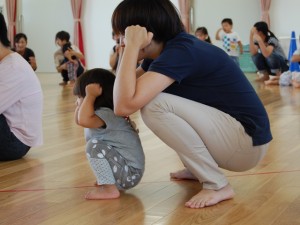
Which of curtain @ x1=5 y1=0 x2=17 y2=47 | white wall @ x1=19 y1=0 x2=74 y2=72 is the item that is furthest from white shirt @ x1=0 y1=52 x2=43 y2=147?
curtain @ x1=5 y1=0 x2=17 y2=47

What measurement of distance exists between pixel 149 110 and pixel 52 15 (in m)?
10.3

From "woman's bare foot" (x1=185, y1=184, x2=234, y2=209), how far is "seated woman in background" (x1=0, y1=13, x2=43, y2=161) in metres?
1.28

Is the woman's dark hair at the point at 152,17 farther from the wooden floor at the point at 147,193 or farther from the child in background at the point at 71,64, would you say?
the child in background at the point at 71,64

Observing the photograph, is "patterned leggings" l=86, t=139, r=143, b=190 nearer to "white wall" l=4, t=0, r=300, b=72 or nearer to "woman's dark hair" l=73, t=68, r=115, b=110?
"woman's dark hair" l=73, t=68, r=115, b=110

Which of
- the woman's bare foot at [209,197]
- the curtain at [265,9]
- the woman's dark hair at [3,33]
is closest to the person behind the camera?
the woman's bare foot at [209,197]

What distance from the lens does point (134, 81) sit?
6.20 ft

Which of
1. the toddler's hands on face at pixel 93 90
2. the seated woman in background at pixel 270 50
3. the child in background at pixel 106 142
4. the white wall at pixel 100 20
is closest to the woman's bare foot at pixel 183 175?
the child in background at pixel 106 142

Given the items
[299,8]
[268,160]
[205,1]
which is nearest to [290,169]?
[268,160]

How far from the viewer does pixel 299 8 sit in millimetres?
9375

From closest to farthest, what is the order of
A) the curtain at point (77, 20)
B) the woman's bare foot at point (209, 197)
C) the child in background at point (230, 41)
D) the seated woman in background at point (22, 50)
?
the woman's bare foot at point (209, 197) < the seated woman in background at point (22, 50) < the child in background at point (230, 41) < the curtain at point (77, 20)

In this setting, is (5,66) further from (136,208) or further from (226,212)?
(226,212)

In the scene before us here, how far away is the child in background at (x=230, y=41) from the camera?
8859 mm

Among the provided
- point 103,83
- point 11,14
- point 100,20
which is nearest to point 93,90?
point 103,83

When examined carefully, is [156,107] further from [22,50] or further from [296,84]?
[22,50]
